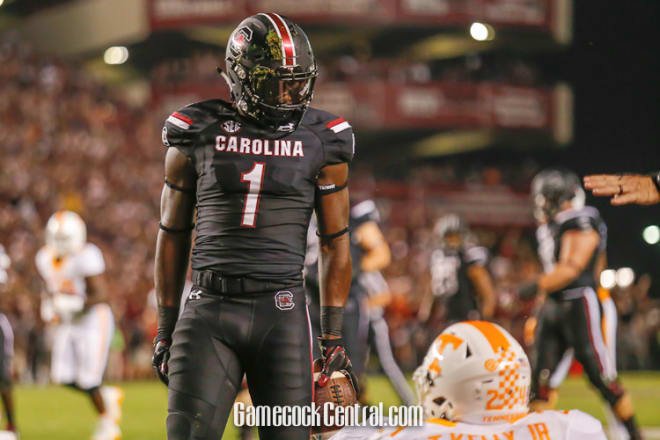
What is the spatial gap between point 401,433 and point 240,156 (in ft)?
4.39

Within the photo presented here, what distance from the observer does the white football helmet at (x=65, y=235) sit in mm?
8000

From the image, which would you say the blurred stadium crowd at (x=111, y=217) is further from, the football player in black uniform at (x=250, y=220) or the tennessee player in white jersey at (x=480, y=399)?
the tennessee player in white jersey at (x=480, y=399)

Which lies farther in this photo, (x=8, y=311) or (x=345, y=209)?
(x=8, y=311)

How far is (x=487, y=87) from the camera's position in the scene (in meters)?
32.1

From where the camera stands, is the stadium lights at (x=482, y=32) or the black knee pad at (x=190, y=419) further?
the stadium lights at (x=482, y=32)

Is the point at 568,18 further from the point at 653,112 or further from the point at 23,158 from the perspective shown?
the point at 23,158

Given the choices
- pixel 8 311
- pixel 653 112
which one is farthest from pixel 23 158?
pixel 653 112

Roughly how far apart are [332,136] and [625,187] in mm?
1154

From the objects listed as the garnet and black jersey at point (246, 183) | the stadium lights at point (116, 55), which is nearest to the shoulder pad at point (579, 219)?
the garnet and black jersey at point (246, 183)

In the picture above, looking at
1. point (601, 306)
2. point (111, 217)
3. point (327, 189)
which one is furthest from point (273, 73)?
point (111, 217)

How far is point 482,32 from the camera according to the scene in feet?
96.1

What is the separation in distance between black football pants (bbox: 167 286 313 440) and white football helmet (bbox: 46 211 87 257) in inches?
188

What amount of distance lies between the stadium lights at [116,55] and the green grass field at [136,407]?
771 inches

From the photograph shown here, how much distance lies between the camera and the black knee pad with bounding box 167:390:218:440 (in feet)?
11.0
